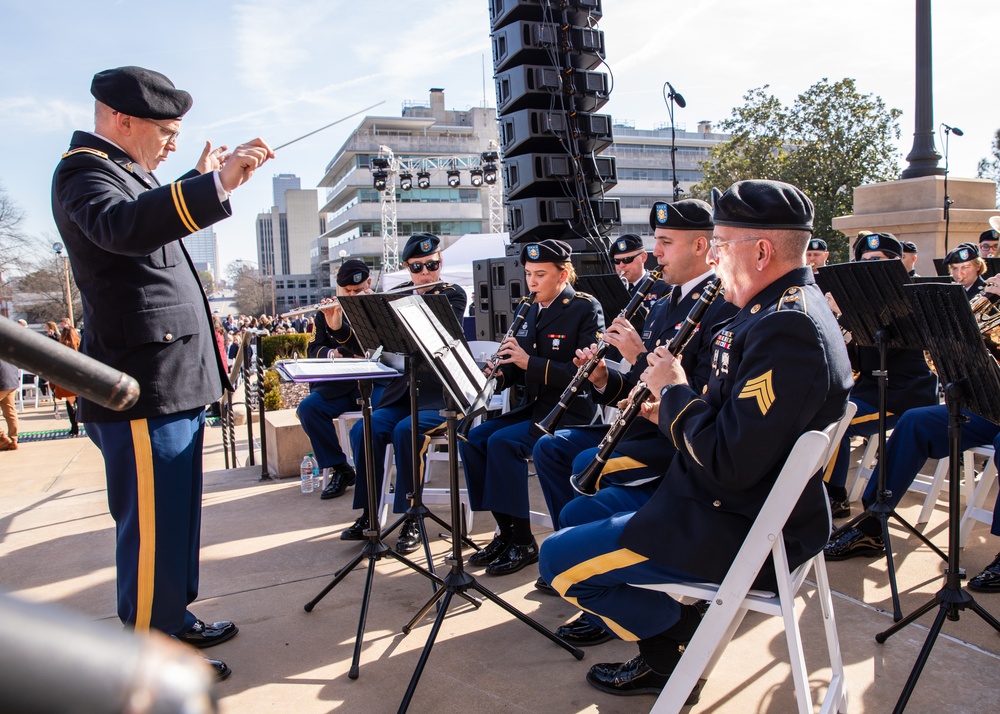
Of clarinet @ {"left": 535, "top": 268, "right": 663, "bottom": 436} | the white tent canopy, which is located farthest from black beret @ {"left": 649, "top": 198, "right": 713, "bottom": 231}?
the white tent canopy

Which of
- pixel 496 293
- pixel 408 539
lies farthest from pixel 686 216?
pixel 496 293

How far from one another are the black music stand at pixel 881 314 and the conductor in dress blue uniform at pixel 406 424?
204 centimetres

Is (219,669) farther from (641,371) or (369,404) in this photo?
(641,371)

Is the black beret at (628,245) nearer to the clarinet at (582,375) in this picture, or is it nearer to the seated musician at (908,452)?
the clarinet at (582,375)

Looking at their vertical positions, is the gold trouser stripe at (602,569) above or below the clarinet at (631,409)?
below

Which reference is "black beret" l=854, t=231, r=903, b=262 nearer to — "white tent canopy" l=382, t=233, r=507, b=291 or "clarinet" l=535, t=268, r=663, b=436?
"clarinet" l=535, t=268, r=663, b=436

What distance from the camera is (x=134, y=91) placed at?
267 cm

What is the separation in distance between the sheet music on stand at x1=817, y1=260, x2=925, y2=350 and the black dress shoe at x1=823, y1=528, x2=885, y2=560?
3.49 ft

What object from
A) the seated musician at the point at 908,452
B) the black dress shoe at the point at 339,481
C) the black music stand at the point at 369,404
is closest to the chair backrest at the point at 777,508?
the black music stand at the point at 369,404

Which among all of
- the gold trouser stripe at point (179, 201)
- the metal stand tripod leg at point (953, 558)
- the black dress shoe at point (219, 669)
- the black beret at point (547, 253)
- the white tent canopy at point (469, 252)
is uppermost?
the white tent canopy at point (469, 252)

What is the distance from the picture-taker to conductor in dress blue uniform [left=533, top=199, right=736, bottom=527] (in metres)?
2.95

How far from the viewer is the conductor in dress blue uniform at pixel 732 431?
6.56ft

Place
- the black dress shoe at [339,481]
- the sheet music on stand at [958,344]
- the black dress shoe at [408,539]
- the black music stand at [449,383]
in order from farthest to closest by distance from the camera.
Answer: the black dress shoe at [339,481]
the black dress shoe at [408,539]
the black music stand at [449,383]
the sheet music on stand at [958,344]

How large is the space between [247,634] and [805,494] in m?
2.52
